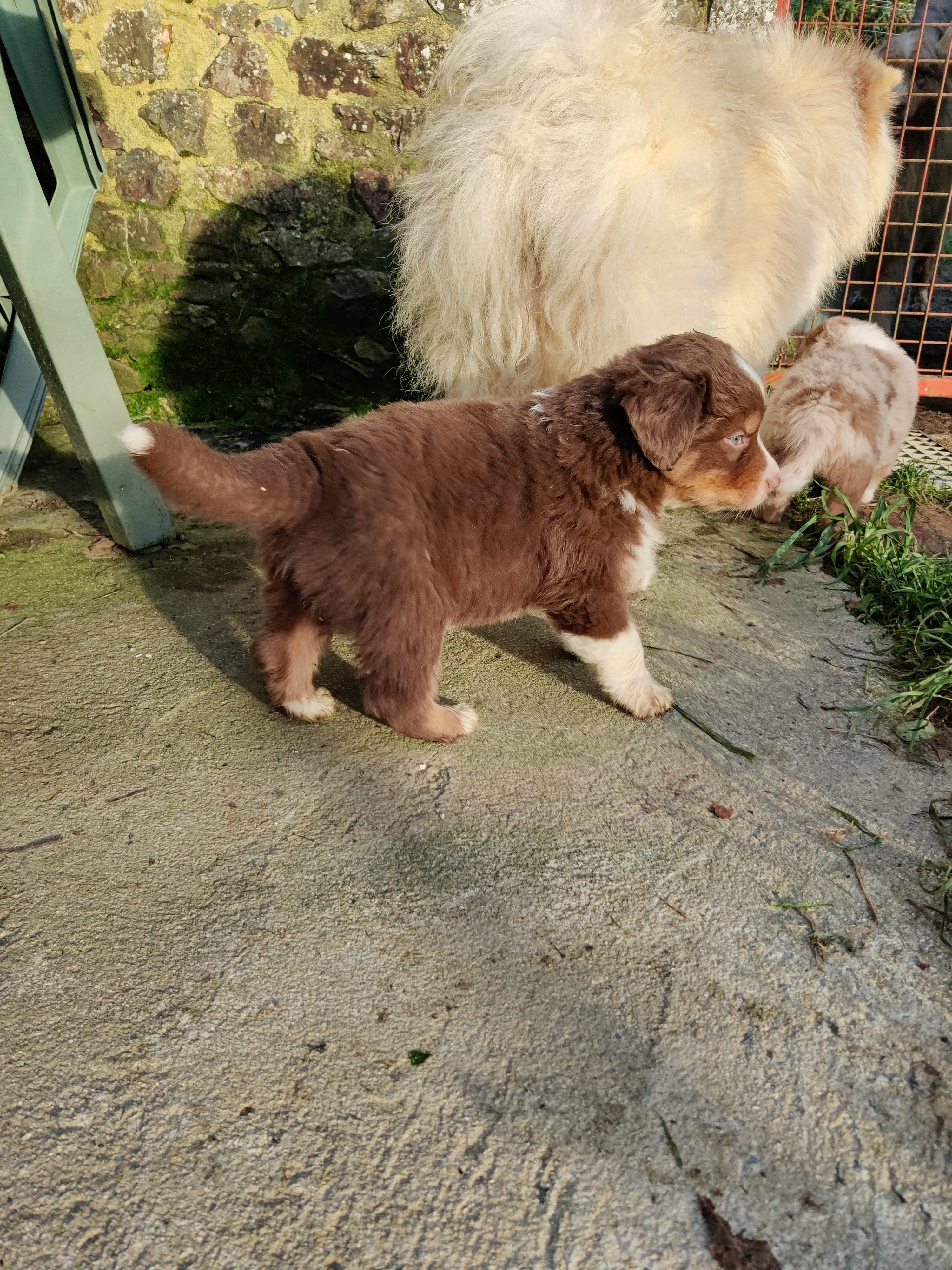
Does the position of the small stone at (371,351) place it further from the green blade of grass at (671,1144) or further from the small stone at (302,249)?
the green blade of grass at (671,1144)

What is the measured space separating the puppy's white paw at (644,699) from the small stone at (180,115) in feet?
11.5

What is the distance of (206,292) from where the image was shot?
453cm

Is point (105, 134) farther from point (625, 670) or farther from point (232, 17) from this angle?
point (625, 670)

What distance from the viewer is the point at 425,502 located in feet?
7.60

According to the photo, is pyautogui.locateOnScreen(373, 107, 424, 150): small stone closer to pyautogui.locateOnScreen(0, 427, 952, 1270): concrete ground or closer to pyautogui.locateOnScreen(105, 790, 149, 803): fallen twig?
pyautogui.locateOnScreen(0, 427, 952, 1270): concrete ground

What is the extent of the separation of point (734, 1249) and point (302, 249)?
14.5ft

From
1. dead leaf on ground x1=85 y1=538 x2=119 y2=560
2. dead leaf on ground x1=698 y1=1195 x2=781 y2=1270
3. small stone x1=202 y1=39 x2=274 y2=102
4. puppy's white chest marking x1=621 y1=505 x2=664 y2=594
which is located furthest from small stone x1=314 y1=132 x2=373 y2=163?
dead leaf on ground x1=698 y1=1195 x2=781 y2=1270

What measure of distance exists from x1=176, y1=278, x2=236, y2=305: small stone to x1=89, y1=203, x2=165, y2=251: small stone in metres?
0.21

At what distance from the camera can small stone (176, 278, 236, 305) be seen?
14.8 ft

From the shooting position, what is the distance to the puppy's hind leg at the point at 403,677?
7.40ft

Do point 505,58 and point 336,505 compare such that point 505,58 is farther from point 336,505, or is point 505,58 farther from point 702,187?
point 336,505

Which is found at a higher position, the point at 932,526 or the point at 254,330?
the point at 254,330

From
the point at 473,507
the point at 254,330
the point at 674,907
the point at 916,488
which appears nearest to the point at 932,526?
the point at 916,488

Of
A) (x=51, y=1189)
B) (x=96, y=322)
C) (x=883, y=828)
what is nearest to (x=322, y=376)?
(x=96, y=322)
